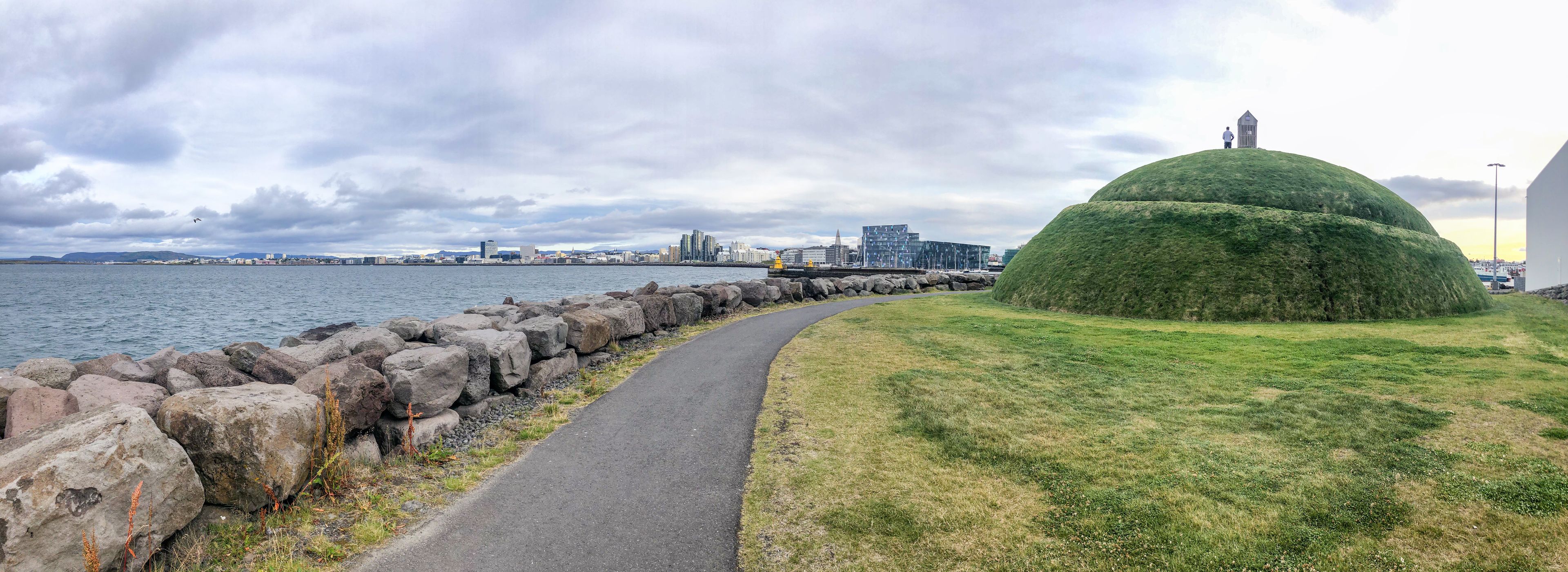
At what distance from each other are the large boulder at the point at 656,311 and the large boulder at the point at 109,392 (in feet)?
31.5

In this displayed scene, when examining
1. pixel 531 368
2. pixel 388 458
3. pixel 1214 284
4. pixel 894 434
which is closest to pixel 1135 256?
pixel 1214 284

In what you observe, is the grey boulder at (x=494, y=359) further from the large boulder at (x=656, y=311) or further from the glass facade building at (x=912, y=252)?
the glass facade building at (x=912, y=252)

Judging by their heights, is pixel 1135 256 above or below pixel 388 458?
above

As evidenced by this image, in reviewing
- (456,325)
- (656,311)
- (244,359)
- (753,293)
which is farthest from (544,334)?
(753,293)

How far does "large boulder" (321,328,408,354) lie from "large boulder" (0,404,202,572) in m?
4.53

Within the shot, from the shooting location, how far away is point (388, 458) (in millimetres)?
7094

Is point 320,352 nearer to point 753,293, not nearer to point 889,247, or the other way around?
point 753,293

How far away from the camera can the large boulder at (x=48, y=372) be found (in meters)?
8.65

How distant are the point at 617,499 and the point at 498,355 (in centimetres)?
482

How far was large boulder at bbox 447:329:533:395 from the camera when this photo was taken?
9383 mm

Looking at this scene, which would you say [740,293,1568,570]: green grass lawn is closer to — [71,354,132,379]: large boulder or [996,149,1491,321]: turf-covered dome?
[996,149,1491,321]: turf-covered dome

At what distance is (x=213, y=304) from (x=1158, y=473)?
6156cm

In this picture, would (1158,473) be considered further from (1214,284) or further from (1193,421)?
(1214,284)

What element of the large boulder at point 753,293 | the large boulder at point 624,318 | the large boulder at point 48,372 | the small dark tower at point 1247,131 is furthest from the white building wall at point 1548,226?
the large boulder at point 48,372
